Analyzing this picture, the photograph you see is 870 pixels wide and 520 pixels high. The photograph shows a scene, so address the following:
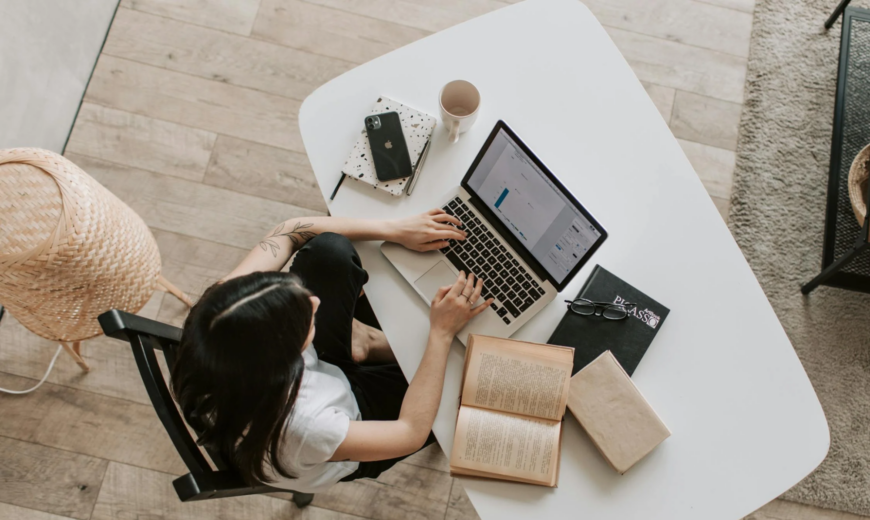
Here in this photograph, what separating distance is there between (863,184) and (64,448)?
7.76 ft

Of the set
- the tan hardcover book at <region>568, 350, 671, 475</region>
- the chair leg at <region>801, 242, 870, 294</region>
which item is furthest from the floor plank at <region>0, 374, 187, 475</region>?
the chair leg at <region>801, 242, 870, 294</region>

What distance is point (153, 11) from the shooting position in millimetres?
1948

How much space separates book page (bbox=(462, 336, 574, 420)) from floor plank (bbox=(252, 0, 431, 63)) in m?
1.30

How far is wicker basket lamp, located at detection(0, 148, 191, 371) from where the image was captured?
115 centimetres

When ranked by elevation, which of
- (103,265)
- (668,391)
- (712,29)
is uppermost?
(712,29)

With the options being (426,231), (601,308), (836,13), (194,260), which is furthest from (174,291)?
(836,13)

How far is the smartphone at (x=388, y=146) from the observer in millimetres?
1133

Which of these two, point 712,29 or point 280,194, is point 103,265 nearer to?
point 280,194

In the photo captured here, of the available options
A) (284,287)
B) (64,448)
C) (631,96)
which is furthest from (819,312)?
(64,448)

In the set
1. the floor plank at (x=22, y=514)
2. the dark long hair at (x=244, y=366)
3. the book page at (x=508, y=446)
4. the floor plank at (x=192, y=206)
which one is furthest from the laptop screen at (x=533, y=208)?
the floor plank at (x=22, y=514)

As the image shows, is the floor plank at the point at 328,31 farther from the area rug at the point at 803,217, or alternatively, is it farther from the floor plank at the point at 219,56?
the area rug at the point at 803,217

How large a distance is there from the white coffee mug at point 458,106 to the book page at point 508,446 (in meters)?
0.55

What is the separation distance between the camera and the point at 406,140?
115 cm

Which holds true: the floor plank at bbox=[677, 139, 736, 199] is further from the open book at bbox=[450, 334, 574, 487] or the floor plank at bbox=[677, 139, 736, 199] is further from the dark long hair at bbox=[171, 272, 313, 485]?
the dark long hair at bbox=[171, 272, 313, 485]
